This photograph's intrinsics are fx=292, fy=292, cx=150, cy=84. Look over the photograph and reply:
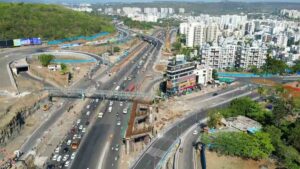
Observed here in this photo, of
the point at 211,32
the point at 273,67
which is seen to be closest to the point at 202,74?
the point at 273,67

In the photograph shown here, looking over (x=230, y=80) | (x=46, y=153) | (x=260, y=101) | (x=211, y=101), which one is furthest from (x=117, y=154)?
(x=230, y=80)

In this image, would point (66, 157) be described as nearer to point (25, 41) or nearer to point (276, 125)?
point (276, 125)

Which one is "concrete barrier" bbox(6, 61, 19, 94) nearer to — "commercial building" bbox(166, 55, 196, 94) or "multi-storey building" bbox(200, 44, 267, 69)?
"commercial building" bbox(166, 55, 196, 94)

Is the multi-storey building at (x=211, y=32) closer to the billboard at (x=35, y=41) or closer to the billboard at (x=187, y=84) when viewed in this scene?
the billboard at (x=187, y=84)

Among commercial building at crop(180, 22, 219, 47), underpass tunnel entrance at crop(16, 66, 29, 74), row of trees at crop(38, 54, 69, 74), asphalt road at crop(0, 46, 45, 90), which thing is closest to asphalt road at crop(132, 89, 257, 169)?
asphalt road at crop(0, 46, 45, 90)

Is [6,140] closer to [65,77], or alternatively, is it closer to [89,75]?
[65,77]

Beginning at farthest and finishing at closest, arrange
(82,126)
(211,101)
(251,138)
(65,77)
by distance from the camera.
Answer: (65,77) → (211,101) → (82,126) → (251,138)

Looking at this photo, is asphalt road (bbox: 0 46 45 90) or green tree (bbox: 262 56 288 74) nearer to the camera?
asphalt road (bbox: 0 46 45 90)
